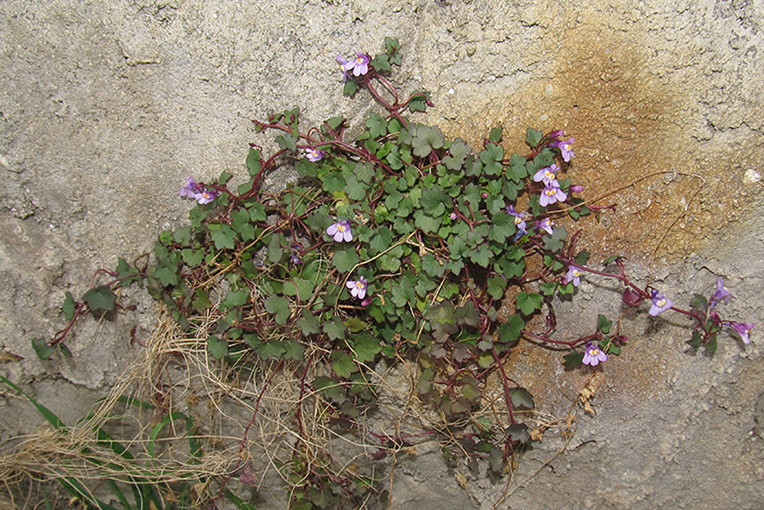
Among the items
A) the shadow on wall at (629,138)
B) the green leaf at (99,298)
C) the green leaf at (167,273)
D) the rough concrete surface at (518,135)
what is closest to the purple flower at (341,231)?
the rough concrete surface at (518,135)

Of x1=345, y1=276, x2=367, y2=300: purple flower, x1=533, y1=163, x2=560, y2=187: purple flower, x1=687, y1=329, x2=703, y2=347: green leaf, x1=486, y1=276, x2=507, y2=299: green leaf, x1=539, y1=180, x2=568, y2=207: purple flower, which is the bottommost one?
x1=687, y1=329, x2=703, y2=347: green leaf

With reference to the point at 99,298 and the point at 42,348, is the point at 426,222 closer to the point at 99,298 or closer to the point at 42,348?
the point at 99,298

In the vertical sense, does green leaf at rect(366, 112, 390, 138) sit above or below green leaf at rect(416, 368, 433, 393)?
above

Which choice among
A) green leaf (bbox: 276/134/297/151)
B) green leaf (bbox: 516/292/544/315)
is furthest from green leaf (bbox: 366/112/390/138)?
green leaf (bbox: 516/292/544/315)

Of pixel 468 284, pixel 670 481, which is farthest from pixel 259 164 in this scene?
pixel 670 481

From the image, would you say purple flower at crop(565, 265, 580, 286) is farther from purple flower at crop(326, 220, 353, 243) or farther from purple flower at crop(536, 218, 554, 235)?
purple flower at crop(326, 220, 353, 243)

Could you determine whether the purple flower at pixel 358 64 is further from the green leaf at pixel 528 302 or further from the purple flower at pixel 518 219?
the green leaf at pixel 528 302
